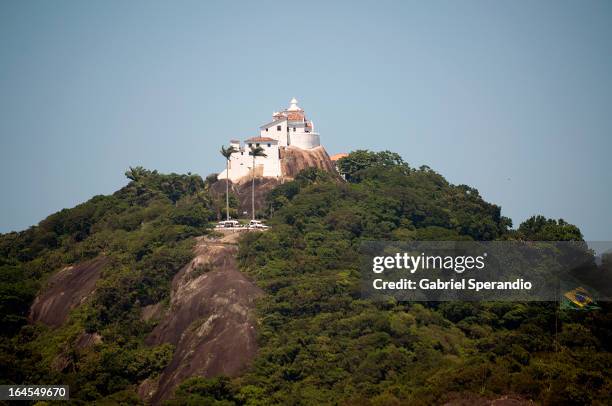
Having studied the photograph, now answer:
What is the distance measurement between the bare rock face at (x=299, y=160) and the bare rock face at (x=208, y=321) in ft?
56.6

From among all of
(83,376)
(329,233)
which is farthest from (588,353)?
(83,376)

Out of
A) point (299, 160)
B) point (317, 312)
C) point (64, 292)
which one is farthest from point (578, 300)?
point (64, 292)

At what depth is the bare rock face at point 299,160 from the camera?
10569 cm

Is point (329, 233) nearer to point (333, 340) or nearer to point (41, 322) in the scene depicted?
point (333, 340)

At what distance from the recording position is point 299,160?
350 feet

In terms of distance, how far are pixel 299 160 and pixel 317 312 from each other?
29164mm

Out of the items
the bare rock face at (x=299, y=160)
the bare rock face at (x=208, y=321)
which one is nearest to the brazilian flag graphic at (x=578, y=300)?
the bare rock face at (x=208, y=321)

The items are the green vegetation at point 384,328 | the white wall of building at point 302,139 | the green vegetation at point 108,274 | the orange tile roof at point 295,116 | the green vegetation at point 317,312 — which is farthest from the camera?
the orange tile roof at point 295,116

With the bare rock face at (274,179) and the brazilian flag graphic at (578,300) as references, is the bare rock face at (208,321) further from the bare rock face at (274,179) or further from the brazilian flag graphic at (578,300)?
the brazilian flag graphic at (578,300)

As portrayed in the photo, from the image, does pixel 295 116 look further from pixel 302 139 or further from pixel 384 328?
pixel 384 328

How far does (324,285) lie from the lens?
8238 cm

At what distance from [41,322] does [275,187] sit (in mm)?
27394

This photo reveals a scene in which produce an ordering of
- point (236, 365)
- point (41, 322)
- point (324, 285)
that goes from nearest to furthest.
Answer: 1. point (236, 365)
2. point (324, 285)
3. point (41, 322)

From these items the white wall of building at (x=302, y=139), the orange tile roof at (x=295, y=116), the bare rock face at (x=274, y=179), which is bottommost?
the bare rock face at (x=274, y=179)
